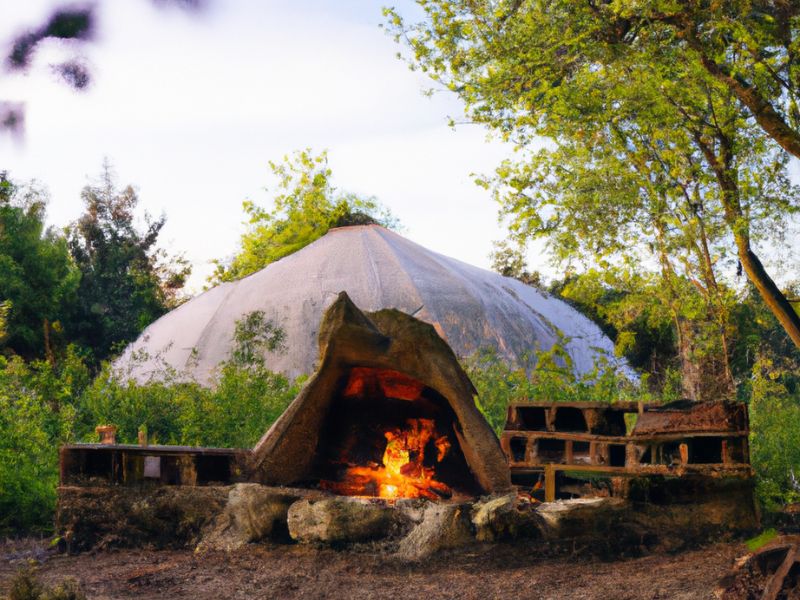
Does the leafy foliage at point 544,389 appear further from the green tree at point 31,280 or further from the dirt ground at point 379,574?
the green tree at point 31,280

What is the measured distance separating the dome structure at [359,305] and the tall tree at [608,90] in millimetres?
6708

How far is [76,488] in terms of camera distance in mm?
7172

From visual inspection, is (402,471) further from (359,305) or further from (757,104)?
(359,305)

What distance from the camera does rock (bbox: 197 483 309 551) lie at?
7.01m

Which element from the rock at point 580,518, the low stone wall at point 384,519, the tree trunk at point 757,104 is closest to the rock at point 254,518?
the low stone wall at point 384,519

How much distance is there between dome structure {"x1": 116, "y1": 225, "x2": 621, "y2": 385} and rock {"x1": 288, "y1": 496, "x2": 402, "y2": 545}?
11.7 m

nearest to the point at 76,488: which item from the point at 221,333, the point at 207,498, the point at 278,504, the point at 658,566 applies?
the point at 207,498

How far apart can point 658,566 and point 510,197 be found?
7.76 m

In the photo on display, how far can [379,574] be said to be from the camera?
622cm

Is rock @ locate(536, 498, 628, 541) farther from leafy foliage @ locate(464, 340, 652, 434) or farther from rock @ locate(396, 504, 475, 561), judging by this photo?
leafy foliage @ locate(464, 340, 652, 434)

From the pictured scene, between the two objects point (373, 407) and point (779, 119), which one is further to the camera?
point (779, 119)

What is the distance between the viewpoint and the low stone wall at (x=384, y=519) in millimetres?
6602

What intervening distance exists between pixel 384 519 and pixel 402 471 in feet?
5.26

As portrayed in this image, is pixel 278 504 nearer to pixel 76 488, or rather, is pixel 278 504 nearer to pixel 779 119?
pixel 76 488
